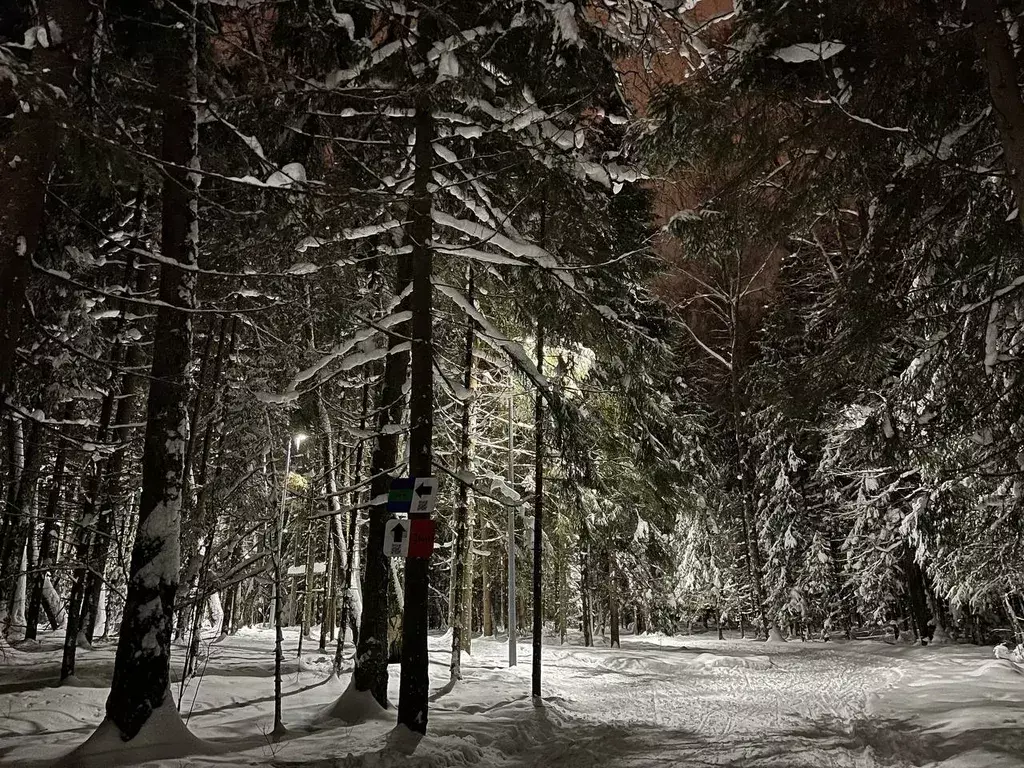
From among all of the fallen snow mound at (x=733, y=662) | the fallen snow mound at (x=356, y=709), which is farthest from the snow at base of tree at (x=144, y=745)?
the fallen snow mound at (x=733, y=662)

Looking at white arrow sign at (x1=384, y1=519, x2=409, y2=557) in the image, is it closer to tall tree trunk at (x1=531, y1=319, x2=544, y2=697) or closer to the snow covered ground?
the snow covered ground

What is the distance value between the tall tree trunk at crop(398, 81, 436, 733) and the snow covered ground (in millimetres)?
615

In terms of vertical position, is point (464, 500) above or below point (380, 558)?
above

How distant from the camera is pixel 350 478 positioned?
18.3 metres

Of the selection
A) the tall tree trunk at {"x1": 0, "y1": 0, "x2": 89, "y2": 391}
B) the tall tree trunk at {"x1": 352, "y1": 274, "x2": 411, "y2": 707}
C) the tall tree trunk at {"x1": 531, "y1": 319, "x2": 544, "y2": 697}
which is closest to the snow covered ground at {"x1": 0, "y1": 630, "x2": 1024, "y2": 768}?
the tall tree trunk at {"x1": 531, "y1": 319, "x2": 544, "y2": 697}

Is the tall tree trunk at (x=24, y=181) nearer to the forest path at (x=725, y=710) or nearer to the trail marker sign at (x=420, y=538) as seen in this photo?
the trail marker sign at (x=420, y=538)

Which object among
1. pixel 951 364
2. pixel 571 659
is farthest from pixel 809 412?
pixel 571 659

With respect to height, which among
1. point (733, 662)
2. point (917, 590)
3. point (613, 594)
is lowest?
point (733, 662)

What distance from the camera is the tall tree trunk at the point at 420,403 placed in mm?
7590

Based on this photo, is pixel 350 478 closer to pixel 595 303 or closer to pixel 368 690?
pixel 368 690

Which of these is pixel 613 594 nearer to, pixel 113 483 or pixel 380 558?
pixel 380 558

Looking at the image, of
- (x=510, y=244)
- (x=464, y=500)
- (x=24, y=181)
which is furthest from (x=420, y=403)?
(x=464, y=500)

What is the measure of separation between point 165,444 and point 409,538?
3202 millimetres

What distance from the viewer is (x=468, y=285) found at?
12.6m
